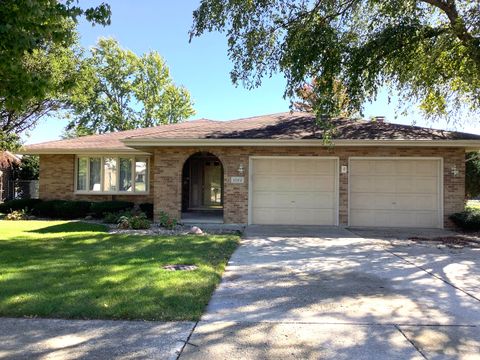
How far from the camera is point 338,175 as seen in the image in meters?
14.9

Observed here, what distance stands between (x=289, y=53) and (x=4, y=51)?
8033 mm

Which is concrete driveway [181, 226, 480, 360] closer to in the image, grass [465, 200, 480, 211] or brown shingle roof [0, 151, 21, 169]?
grass [465, 200, 480, 211]

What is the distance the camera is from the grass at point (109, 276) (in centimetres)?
539

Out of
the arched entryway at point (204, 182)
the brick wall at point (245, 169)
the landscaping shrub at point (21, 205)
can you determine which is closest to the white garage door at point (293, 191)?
the brick wall at point (245, 169)

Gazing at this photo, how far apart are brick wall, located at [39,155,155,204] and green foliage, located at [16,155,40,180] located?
1347 cm

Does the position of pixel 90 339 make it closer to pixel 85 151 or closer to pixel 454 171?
pixel 454 171

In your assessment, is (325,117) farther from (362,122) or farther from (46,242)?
(46,242)

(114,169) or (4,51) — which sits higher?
(4,51)

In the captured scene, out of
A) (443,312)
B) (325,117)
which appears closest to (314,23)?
(325,117)

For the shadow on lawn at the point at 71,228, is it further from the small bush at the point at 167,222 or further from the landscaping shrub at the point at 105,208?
the landscaping shrub at the point at 105,208

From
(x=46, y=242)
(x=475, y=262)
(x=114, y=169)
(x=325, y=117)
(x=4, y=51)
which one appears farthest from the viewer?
(x=114, y=169)

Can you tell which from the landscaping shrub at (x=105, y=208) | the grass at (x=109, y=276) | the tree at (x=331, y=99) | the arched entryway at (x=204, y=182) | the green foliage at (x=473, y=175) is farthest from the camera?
the green foliage at (x=473, y=175)

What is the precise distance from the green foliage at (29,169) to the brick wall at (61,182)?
13468 mm

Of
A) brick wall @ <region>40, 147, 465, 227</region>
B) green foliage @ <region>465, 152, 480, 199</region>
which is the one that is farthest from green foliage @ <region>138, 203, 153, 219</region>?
green foliage @ <region>465, 152, 480, 199</region>
